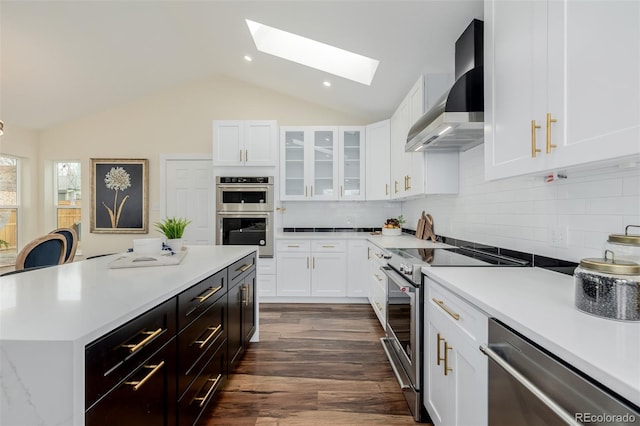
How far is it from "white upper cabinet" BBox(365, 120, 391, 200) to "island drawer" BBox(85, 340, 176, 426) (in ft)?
10.7

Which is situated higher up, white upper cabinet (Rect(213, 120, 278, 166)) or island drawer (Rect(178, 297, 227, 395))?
white upper cabinet (Rect(213, 120, 278, 166))

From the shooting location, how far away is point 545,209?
1725mm

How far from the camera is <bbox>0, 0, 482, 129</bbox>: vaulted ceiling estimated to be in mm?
2393

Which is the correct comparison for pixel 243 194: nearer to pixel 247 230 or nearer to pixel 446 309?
pixel 247 230

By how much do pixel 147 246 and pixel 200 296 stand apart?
0.52 metres

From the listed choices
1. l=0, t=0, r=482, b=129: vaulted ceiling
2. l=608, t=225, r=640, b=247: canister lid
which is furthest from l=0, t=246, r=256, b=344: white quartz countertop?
l=0, t=0, r=482, b=129: vaulted ceiling

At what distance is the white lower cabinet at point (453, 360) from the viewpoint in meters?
1.17

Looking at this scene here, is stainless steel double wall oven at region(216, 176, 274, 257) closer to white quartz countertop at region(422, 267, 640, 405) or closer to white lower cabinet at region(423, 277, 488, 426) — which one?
white lower cabinet at region(423, 277, 488, 426)

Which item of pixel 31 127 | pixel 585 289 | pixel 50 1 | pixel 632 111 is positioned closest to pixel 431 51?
pixel 632 111

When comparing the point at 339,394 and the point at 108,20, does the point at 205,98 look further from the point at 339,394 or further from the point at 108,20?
the point at 339,394

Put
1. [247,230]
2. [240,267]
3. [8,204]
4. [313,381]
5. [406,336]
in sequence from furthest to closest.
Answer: [8,204] < [247,230] < [240,267] < [313,381] < [406,336]

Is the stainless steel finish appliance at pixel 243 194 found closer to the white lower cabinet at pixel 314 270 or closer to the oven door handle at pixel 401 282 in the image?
the white lower cabinet at pixel 314 270

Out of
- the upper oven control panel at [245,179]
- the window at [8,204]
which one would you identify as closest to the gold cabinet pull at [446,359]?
the upper oven control panel at [245,179]

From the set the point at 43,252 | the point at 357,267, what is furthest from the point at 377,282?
the point at 43,252
